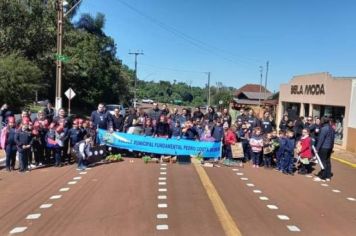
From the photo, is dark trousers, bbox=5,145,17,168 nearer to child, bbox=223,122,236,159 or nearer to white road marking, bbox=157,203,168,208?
white road marking, bbox=157,203,168,208

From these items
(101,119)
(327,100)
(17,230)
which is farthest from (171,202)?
(327,100)

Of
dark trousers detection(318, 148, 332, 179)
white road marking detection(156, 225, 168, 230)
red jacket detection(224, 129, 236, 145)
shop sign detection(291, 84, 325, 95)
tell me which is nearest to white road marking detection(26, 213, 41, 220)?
white road marking detection(156, 225, 168, 230)

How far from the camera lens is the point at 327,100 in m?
31.0

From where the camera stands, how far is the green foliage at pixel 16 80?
29.8 m

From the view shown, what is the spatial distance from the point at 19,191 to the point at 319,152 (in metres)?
8.45

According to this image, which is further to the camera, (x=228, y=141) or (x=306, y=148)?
(x=228, y=141)

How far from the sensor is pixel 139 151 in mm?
17453

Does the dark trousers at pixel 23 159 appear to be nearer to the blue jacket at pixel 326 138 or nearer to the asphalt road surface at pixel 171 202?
the asphalt road surface at pixel 171 202

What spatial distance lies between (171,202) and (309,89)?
26741 millimetres

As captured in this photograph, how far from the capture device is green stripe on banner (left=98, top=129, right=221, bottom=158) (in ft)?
56.0

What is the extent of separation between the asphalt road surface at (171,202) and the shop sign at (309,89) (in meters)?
18.1

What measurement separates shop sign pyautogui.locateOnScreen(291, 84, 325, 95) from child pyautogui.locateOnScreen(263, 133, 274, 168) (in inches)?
667

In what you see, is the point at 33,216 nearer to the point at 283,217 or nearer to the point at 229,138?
the point at 283,217

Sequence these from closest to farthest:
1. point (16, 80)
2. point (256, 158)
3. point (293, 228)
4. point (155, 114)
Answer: point (293, 228) → point (256, 158) → point (155, 114) → point (16, 80)
